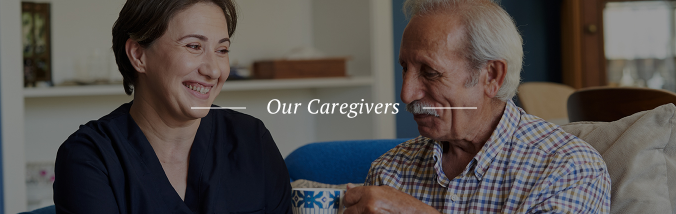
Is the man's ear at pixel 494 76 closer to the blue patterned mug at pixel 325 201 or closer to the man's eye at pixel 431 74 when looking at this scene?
the man's eye at pixel 431 74

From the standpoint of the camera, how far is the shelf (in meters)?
2.51

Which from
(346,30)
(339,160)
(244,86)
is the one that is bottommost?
(339,160)

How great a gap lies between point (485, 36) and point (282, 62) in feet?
5.91

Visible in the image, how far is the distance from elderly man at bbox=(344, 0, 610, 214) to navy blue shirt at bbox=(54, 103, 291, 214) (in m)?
0.34

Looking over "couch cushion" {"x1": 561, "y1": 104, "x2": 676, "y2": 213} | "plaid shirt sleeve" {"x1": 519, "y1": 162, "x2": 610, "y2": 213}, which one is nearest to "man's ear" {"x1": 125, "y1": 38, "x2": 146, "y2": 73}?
"plaid shirt sleeve" {"x1": 519, "y1": 162, "x2": 610, "y2": 213}

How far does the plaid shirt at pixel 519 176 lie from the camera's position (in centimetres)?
100

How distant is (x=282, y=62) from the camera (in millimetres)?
2836

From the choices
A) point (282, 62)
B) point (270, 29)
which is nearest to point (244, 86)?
point (282, 62)

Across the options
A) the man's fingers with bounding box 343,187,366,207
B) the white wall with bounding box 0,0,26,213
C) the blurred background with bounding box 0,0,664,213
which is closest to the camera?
the man's fingers with bounding box 343,187,366,207

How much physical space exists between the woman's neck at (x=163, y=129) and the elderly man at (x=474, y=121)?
1.50 ft

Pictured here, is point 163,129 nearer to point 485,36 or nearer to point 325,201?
point 325,201

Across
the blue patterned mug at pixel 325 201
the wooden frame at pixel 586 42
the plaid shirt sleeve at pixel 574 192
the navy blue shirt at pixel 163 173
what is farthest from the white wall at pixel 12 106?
the wooden frame at pixel 586 42

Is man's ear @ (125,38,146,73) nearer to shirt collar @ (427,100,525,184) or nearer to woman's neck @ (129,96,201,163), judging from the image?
woman's neck @ (129,96,201,163)

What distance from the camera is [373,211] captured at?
105cm
